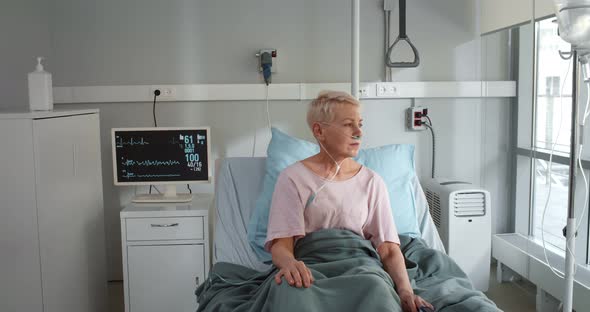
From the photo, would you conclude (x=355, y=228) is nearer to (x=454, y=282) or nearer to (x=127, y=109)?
(x=454, y=282)

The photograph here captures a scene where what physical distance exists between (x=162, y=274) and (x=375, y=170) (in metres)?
1.07

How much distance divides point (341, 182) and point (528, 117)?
145 centimetres

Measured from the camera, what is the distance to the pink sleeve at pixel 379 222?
1.96 metres

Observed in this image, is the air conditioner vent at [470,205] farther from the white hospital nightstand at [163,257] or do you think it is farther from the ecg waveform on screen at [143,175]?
the ecg waveform on screen at [143,175]

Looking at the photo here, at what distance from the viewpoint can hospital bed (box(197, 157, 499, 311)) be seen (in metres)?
2.29

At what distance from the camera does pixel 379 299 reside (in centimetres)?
157

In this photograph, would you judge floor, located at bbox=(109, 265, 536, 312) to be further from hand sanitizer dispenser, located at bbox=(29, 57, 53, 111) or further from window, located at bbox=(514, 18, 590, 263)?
hand sanitizer dispenser, located at bbox=(29, 57, 53, 111)

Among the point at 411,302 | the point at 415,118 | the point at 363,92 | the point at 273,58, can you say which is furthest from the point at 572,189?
the point at 273,58

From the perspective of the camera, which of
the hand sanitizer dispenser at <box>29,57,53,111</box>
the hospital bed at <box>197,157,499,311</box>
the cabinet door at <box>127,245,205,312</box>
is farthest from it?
the cabinet door at <box>127,245,205,312</box>

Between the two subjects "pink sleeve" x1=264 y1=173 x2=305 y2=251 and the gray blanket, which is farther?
"pink sleeve" x1=264 y1=173 x2=305 y2=251

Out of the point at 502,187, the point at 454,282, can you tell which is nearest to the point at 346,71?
the point at 502,187

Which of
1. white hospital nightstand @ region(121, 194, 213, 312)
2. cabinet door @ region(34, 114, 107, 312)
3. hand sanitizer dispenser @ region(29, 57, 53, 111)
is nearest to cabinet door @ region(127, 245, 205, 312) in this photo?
white hospital nightstand @ region(121, 194, 213, 312)

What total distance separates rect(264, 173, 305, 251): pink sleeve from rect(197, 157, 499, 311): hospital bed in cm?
35

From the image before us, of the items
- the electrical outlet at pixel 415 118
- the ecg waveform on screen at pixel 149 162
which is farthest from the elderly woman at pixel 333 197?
the electrical outlet at pixel 415 118
